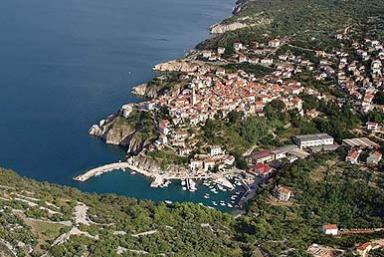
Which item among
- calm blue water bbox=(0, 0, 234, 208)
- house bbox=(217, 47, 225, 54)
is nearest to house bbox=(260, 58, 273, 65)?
house bbox=(217, 47, 225, 54)

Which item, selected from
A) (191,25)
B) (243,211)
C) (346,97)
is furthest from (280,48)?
(243,211)

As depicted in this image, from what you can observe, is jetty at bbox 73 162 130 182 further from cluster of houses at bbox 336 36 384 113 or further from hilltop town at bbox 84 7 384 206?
cluster of houses at bbox 336 36 384 113

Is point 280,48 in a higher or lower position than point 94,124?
higher

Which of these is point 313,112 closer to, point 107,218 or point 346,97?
point 346,97

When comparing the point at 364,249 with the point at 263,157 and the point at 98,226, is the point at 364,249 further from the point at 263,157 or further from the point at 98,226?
the point at 263,157

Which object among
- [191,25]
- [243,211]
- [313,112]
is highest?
[191,25]

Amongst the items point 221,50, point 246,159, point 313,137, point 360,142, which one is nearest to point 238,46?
point 221,50

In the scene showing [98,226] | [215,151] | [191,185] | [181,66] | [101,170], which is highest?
[181,66]
